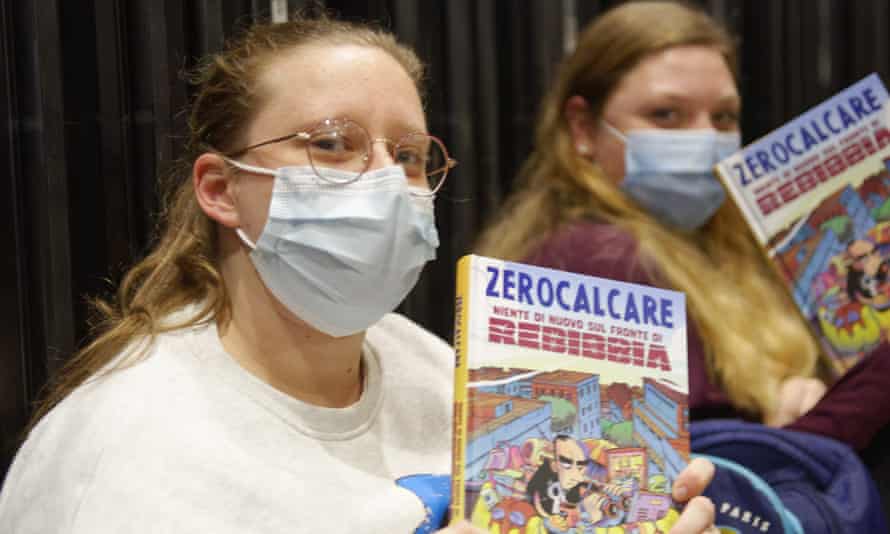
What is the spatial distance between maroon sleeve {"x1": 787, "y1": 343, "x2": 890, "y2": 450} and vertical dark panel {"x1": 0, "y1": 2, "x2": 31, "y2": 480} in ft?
4.39

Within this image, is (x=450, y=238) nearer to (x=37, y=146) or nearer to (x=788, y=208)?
(x=788, y=208)

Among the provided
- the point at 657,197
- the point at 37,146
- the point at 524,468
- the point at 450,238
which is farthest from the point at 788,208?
the point at 37,146

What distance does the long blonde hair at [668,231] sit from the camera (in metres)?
2.33

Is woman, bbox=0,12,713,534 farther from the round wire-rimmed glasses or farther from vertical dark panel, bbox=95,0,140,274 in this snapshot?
vertical dark panel, bbox=95,0,140,274

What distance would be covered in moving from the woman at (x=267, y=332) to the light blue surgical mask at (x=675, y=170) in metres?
0.89

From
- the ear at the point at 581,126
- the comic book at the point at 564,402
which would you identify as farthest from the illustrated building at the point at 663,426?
the ear at the point at 581,126

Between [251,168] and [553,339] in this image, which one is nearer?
[553,339]

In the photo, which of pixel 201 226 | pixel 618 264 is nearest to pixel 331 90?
pixel 201 226

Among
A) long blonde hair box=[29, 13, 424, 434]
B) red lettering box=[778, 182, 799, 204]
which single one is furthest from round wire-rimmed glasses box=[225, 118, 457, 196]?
red lettering box=[778, 182, 799, 204]

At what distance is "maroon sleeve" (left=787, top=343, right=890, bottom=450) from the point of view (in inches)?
85.1

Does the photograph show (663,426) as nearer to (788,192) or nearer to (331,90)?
(331,90)

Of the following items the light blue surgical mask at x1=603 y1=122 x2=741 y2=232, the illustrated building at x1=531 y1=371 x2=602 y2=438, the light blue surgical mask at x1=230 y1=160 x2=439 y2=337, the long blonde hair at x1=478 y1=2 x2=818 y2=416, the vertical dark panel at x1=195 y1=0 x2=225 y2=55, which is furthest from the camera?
the light blue surgical mask at x1=603 y1=122 x2=741 y2=232

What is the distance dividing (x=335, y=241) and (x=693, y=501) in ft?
1.87

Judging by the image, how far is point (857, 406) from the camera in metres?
2.17
